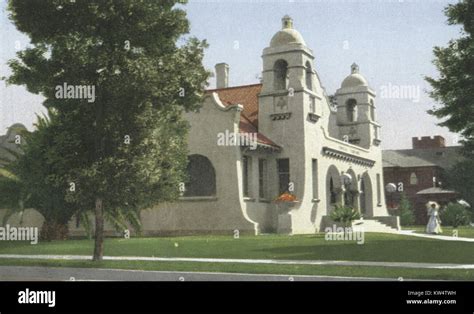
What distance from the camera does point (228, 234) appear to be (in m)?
30.8

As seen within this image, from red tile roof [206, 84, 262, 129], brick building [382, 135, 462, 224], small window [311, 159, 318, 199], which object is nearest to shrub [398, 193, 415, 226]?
brick building [382, 135, 462, 224]

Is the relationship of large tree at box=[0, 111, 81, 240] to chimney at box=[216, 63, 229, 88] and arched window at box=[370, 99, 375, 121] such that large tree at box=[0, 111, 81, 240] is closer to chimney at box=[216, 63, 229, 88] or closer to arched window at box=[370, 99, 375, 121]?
chimney at box=[216, 63, 229, 88]

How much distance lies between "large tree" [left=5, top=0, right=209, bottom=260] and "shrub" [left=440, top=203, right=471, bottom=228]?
3525 centimetres

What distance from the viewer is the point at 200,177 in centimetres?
3228

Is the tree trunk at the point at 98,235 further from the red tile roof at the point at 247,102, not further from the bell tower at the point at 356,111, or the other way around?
the bell tower at the point at 356,111

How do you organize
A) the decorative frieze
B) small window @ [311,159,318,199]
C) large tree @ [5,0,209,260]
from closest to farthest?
large tree @ [5,0,209,260] → small window @ [311,159,318,199] → the decorative frieze

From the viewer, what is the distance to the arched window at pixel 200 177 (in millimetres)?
32125

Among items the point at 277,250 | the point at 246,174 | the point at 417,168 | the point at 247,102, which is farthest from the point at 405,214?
the point at 277,250

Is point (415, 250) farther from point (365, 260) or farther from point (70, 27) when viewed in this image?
point (70, 27)

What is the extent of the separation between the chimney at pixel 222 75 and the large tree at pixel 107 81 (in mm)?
21338

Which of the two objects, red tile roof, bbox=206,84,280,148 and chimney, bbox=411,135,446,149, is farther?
chimney, bbox=411,135,446,149

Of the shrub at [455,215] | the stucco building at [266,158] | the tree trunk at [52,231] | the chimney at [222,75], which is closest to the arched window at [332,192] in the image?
the stucco building at [266,158]

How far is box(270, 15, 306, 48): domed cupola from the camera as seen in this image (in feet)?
113

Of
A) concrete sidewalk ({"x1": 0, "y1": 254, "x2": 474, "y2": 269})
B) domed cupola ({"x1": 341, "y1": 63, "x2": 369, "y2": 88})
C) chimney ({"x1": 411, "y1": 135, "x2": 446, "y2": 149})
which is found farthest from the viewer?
chimney ({"x1": 411, "y1": 135, "x2": 446, "y2": 149})
